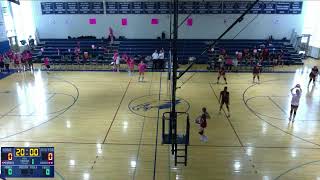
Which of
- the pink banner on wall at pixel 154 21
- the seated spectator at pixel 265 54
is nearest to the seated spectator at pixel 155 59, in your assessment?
the pink banner on wall at pixel 154 21

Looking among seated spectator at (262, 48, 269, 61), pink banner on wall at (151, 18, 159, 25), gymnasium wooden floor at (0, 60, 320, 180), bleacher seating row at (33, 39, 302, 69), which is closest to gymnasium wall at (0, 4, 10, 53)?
bleacher seating row at (33, 39, 302, 69)

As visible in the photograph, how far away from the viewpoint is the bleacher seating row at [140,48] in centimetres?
2544

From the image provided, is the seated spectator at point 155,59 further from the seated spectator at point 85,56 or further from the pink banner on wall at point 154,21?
the seated spectator at point 85,56

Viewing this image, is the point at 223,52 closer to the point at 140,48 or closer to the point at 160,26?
the point at 160,26

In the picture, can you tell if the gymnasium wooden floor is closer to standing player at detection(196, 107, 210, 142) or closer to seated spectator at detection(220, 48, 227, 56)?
standing player at detection(196, 107, 210, 142)

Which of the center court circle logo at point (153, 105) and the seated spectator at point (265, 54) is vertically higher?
the seated spectator at point (265, 54)

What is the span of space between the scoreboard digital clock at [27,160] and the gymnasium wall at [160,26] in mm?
22124

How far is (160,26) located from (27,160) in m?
22.4

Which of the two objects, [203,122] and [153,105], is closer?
[203,122]

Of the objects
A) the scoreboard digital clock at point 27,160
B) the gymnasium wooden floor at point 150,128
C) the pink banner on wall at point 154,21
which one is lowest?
the gymnasium wooden floor at point 150,128

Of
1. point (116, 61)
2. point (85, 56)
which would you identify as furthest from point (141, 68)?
point (85, 56)

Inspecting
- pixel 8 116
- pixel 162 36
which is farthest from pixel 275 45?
pixel 8 116

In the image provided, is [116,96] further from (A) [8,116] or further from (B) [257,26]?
(B) [257,26]

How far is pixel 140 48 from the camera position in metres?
26.6
